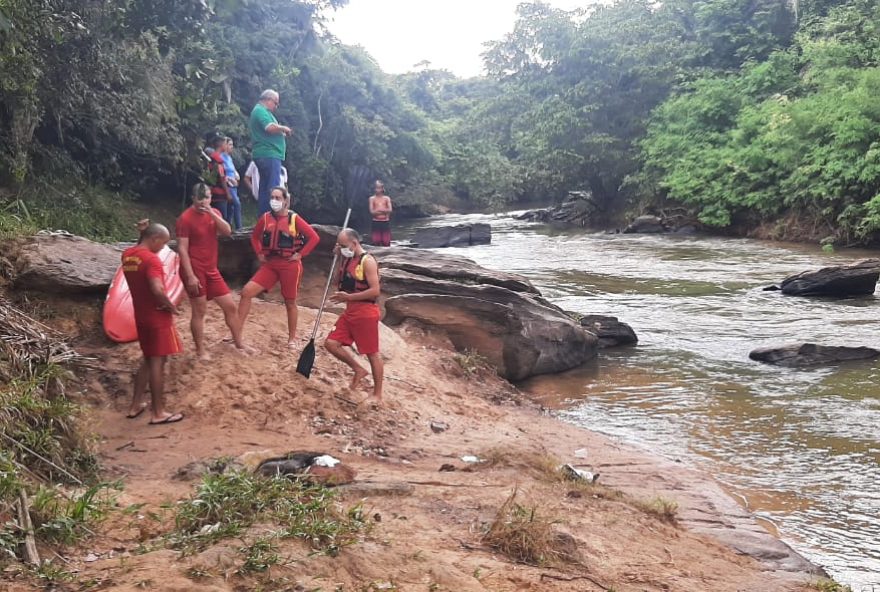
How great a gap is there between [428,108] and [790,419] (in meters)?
54.6

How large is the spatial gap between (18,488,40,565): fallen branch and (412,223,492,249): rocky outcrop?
21471 mm

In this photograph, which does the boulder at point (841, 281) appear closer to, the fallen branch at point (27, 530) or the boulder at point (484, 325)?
the boulder at point (484, 325)

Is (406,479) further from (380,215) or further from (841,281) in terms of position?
(841,281)

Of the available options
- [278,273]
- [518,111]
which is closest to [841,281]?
[278,273]

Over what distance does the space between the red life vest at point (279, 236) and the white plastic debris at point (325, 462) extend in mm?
2625

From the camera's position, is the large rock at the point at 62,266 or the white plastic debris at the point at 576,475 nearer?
the white plastic debris at the point at 576,475

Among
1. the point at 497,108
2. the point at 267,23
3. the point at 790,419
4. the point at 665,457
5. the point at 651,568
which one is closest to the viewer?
the point at 651,568

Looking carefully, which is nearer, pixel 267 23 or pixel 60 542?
pixel 60 542

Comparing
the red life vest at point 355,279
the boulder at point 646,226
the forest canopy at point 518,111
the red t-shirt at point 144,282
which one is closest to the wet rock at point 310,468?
the red t-shirt at point 144,282

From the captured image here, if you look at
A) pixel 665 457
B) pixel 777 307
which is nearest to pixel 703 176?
pixel 777 307

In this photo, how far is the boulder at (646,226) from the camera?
28.5 m

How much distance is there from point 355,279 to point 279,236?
89 cm

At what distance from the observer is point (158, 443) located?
18.1 ft

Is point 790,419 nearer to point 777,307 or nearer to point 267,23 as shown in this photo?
point 777,307
